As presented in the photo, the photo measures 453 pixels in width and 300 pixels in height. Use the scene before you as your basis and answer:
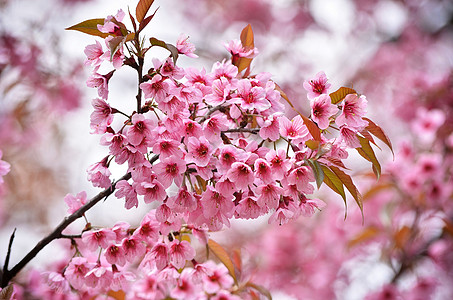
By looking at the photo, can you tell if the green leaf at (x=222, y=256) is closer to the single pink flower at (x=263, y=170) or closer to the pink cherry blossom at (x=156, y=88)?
the single pink flower at (x=263, y=170)

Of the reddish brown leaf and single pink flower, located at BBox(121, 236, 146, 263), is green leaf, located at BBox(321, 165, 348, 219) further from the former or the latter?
the reddish brown leaf

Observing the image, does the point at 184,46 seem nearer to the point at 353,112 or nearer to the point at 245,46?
the point at 245,46

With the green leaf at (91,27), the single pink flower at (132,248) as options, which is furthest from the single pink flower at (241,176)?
the green leaf at (91,27)

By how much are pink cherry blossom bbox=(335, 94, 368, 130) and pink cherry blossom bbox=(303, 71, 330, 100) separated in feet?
0.23

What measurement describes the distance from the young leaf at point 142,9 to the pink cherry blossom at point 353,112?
Answer: 19.9 inches

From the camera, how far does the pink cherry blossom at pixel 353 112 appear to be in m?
1.06

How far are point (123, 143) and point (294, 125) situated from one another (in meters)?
0.40

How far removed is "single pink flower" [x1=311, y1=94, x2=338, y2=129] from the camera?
41.7 inches

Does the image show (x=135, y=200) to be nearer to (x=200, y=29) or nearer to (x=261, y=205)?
(x=261, y=205)

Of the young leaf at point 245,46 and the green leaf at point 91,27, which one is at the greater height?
the green leaf at point 91,27

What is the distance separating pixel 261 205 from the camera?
1026 millimetres

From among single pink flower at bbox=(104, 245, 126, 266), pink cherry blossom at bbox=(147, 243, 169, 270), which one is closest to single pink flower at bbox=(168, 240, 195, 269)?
pink cherry blossom at bbox=(147, 243, 169, 270)

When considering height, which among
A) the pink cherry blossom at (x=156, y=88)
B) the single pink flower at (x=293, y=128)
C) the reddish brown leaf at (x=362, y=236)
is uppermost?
the pink cherry blossom at (x=156, y=88)

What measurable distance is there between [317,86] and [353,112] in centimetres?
11
